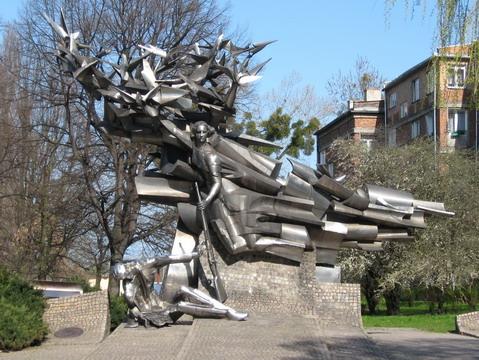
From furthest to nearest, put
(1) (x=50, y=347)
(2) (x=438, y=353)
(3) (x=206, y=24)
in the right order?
(3) (x=206, y=24), (1) (x=50, y=347), (2) (x=438, y=353)

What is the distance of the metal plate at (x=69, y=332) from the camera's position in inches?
667

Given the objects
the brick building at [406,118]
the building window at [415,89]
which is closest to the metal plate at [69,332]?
the brick building at [406,118]

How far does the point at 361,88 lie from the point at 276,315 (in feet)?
131

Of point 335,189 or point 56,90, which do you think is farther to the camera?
point 56,90

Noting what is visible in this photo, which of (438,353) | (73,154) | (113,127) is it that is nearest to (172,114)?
(113,127)

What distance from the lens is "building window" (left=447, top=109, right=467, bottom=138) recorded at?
4269 cm

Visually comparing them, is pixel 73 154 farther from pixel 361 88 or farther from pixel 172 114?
pixel 361 88

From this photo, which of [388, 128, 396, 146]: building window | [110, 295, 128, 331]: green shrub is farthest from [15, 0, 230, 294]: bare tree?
[388, 128, 396, 146]: building window

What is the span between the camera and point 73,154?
2698 cm

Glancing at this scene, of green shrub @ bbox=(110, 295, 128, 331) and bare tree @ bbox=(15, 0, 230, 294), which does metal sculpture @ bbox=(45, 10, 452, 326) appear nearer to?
green shrub @ bbox=(110, 295, 128, 331)

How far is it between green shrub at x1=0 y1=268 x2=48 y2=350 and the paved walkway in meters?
0.29

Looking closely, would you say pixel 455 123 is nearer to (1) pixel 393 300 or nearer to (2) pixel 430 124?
(2) pixel 430 124

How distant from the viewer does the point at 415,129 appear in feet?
149

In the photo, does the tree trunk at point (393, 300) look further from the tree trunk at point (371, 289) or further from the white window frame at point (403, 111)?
the white window frame at point (403, 111)
